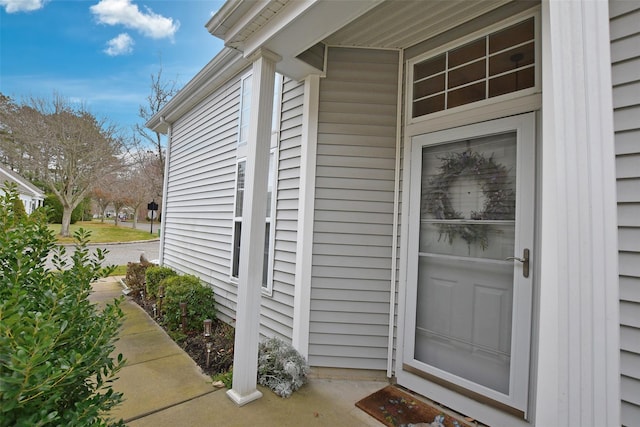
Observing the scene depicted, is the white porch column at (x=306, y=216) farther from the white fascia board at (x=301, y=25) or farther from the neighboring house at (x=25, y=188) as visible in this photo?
the neighboring house at (x=25, y=188)

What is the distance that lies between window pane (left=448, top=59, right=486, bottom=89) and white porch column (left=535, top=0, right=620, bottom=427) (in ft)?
4.53

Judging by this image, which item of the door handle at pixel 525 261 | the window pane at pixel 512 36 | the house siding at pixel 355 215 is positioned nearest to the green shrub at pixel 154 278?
the house siding at pixel 355 215

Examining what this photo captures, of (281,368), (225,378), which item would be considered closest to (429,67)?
(281,368)

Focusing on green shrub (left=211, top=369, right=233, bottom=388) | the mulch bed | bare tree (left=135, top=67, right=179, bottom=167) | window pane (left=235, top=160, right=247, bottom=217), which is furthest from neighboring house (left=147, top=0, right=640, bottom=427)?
bare tree (left=135, top=67, right=179, bottom=167)

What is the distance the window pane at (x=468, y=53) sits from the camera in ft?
7.55

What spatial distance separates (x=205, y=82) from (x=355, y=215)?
3755 millimetres

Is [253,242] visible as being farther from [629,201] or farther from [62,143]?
[62,143]

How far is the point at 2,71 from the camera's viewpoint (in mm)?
12531

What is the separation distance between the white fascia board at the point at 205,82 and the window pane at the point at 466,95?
2.51 metres

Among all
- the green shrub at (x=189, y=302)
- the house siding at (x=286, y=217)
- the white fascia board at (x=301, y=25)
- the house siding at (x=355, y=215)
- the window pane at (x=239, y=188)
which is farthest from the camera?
the window pane at (x=239, y=188)

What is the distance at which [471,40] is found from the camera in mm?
2334

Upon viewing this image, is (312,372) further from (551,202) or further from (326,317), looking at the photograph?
(551,202)

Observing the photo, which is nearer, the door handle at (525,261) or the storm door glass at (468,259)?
the door handle at (525,261)

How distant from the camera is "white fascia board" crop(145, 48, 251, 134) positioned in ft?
13.3
